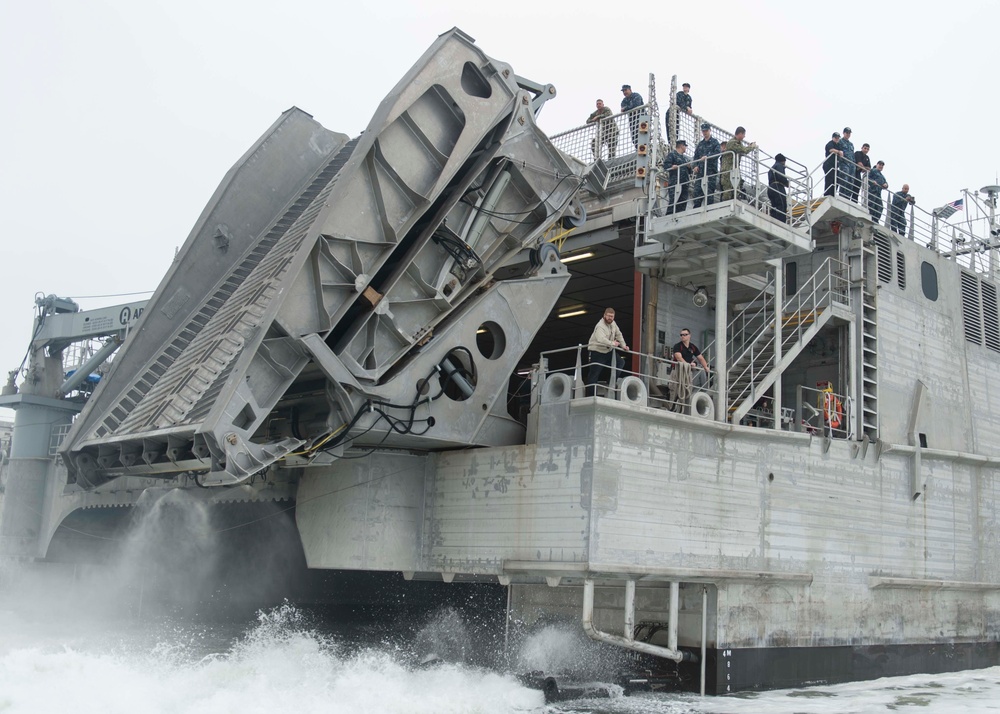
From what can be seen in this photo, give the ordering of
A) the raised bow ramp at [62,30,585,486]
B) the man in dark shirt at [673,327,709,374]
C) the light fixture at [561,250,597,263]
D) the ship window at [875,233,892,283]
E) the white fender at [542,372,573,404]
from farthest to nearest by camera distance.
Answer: the light fixture at [561,250,597,263], the ship window at [875,233,892,283], the man in dark shirt at [673,327,709,374], the white fender at [542,372,573,404], the raised bow ramp at [62,30,585,486]

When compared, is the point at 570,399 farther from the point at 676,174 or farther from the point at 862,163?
the point at 862,163

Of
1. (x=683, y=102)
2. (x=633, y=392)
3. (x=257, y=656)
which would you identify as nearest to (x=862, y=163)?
(x=683, y=102)

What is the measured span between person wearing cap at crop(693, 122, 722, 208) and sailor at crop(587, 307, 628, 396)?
2372 millimetres

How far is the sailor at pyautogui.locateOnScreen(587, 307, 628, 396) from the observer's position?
14.1 m

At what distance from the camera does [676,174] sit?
1619 centimetres

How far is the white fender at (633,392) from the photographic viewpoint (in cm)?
1348

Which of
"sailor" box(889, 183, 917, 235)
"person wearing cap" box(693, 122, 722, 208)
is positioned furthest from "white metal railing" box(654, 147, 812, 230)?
"sailor" box(889, 183, 917, 235)

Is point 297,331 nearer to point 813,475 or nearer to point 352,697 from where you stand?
point 352,697

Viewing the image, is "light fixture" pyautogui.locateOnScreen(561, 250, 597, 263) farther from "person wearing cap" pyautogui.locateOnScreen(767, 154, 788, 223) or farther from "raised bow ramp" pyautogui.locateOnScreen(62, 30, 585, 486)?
"person wearing cap" pyautogui.locateOnScreen(767, 154, 788, 223)

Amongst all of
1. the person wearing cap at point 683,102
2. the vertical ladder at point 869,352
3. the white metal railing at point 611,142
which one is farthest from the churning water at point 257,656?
the person wearing cap at point 683,102

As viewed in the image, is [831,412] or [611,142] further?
[611,142]

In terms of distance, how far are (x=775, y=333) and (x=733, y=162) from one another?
2.84 meters

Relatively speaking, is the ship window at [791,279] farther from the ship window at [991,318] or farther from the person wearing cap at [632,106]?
the ship window at [991,318]

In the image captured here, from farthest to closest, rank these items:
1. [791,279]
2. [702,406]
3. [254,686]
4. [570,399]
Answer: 1. [791,279]
2. [702,406]
3. [570,399]
4. [254,686]
